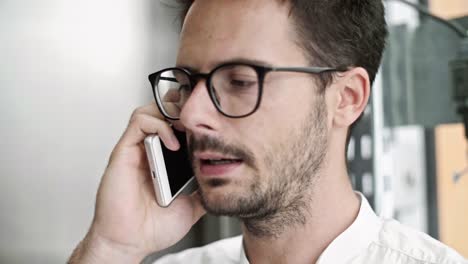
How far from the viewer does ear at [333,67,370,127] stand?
1.28 m

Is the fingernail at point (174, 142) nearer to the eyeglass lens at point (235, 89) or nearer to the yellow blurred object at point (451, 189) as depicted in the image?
the eyeglass lens at point (235, 89)

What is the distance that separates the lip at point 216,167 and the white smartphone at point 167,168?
119 mm

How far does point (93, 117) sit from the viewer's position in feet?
5.19

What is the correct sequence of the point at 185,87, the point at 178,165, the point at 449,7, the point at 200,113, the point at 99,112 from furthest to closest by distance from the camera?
the point at 449,7
the point at 99,112
the point at 178,165
the point at 185,87
the point at 200,113

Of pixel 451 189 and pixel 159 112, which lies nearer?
pixel 159 112

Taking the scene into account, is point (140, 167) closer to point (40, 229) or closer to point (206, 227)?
point (40, 229)

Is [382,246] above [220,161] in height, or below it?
below

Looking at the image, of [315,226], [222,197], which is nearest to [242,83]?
[222,197]

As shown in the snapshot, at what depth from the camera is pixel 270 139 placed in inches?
46.6

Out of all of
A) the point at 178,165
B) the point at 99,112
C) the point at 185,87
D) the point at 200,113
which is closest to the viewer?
the point at 200,113

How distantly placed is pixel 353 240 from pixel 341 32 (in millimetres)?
417

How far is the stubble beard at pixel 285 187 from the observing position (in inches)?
47.2

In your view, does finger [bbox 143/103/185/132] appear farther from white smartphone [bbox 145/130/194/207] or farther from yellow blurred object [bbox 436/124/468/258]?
yellow blurred object [bbox 436/124/468/258]

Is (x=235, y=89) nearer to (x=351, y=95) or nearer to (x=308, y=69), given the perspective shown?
(x=308, y=69)
